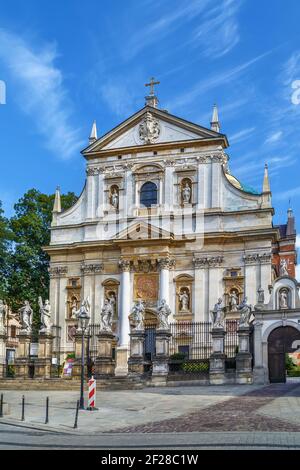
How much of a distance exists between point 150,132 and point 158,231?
742 cm

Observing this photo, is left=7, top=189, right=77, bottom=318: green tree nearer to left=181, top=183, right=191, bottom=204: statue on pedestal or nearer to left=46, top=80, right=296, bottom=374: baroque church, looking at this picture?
left=46, top=80, right=296, bottom=374: baroque church

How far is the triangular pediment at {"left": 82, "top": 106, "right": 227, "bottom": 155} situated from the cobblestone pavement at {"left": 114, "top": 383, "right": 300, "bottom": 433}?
25642 mm

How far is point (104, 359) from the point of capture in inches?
1314

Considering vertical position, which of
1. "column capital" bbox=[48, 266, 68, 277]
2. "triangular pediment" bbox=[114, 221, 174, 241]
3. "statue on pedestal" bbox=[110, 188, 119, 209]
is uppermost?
"statue on pedestal" bbox=[110, 188, 119, 209]

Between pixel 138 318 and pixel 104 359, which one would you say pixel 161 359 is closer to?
pixel 138 318

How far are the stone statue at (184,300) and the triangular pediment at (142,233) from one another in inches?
151

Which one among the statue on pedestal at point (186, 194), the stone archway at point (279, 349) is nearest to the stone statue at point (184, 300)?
the statue on pedestal at point (186, 194)

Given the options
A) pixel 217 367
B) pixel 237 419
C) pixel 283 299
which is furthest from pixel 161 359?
pixel 237 419

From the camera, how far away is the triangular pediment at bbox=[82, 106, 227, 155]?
45.8 meters

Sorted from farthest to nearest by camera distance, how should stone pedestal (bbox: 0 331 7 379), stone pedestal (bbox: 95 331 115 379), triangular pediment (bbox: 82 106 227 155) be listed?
triangular pediment (bbox: 82 106 227 155)
stone pedestal (bbox: 0 331 7 379)
stone pedestal (bbox: 95 331 115 379)

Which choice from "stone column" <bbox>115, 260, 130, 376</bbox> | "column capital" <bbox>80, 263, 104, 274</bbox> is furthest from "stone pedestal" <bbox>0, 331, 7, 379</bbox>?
"column capital" <bbox>80, 263, 104, 274</bbox>

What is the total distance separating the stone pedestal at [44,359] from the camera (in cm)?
3497

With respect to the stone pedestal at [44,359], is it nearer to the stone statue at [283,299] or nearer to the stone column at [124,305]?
the stone column at [124,305]

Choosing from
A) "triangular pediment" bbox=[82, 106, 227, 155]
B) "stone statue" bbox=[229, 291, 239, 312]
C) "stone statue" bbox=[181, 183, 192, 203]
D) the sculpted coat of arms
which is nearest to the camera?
"stone statue" bbox=[229, 291, 239, 312]
